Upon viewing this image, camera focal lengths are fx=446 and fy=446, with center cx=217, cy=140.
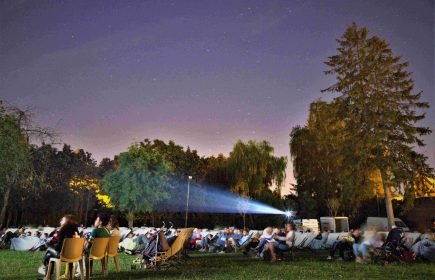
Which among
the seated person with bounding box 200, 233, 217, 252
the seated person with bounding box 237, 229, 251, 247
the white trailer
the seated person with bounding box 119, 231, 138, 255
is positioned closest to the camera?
Answer: the seated person with bounding box 119, 231, 138, 255

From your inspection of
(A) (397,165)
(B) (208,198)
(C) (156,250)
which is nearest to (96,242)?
(C) (156,250)

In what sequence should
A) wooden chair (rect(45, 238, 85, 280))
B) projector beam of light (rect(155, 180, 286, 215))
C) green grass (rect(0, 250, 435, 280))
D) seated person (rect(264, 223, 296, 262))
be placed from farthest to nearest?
projector beam of light (rect(155, 180, 286, 215))
seated person (rect(264, 223, 296, 262))
green grass (rect(0, 250, 435, 280))
wooden chair (rect(45, 238, 85, 280))

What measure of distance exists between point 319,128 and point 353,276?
117 ft

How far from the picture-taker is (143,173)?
40156 millimetres

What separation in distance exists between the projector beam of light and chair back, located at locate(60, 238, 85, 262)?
3145 cm

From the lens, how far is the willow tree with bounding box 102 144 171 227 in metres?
39.5

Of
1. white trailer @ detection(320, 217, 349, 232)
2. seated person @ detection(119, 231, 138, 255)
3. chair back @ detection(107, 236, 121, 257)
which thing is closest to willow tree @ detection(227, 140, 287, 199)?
white trailer @ detection(320, 217, 349, 232)

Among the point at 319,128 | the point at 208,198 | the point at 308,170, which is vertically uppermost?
the point at 319,128

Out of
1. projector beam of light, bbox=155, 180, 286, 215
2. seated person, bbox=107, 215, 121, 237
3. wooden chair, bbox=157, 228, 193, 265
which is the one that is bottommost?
wooden chair, bbox=157, 228, 193, 265

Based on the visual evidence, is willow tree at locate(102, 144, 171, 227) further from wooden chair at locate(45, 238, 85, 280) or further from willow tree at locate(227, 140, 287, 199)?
wooden chair at locate(45, 238, 85, 280)

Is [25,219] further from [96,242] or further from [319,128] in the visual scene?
[96,242]

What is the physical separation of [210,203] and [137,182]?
24.6ft

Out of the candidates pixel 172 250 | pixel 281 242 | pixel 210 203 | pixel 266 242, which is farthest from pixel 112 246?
pixel 210 203

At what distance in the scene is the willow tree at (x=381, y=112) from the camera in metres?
29.2
